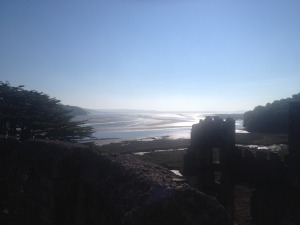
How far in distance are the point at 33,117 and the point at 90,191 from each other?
1595cm

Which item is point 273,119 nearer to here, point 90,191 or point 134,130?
point 134,130

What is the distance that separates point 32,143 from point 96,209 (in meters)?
2.50

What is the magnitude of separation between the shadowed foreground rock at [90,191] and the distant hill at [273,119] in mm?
70206

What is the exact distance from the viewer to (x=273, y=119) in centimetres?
7069

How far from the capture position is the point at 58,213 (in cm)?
414

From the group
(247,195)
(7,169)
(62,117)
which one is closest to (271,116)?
(247,195)

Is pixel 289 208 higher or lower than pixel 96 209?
lower

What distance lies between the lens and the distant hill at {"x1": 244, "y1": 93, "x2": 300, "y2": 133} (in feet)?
226

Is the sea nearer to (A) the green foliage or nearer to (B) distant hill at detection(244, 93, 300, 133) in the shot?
(A) the green foliage

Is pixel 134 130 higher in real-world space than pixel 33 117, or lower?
lower

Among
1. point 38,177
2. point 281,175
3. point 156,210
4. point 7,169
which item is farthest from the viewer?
point 281,175

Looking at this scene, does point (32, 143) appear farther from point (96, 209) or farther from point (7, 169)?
point (96, 209)

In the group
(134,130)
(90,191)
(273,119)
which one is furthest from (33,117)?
(273,119)

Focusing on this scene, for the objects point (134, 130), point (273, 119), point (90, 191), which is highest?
point (273, 119)
